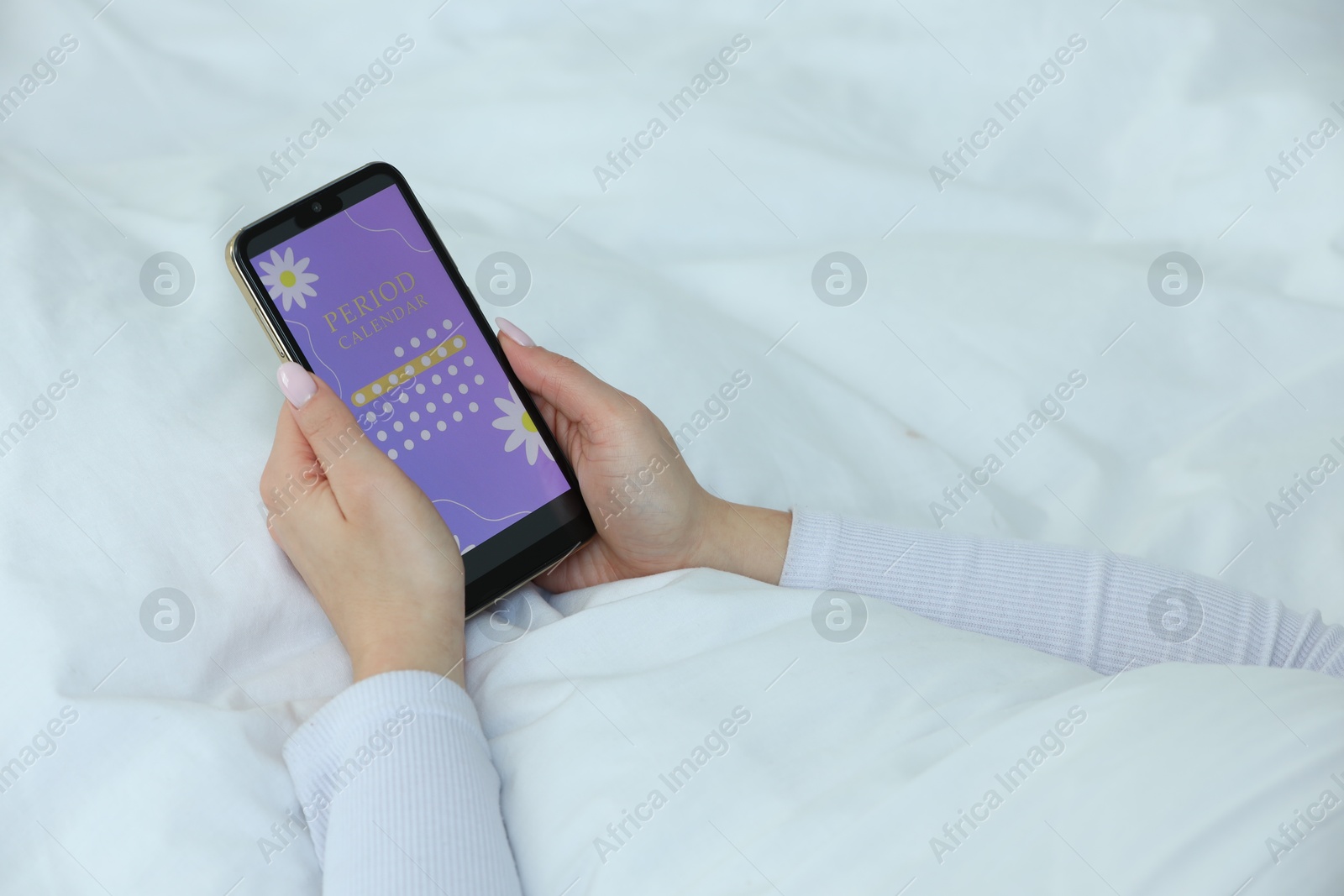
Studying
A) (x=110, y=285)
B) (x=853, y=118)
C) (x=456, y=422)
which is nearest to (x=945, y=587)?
(x=456, y=422)

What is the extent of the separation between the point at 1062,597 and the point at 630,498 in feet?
1.09

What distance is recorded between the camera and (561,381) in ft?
2.42

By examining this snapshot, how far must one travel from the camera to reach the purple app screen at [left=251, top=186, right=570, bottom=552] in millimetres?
693

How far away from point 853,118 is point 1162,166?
1.04ft

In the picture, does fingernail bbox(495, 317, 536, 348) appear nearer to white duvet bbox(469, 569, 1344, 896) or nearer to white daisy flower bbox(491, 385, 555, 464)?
white daisy flower bbox(491, 385, 555, 464)

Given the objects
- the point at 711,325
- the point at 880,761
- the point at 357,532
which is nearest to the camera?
the point at 880,761

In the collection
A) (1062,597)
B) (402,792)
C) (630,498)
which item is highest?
(1062,597)

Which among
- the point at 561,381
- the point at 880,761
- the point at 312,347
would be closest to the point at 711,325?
the point at 561,381

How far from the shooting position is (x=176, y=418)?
26.5 inches

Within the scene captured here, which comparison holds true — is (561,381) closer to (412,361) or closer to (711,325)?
(412,361)

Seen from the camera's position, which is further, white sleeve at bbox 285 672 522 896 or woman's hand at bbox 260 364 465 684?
woman's hand at bbox 260 364 465 684

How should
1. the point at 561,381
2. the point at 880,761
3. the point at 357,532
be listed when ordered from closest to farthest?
1. the point at 880,761
2. the point at 357,532
3. the point at 561,381

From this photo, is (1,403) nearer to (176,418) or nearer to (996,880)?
(176,418)

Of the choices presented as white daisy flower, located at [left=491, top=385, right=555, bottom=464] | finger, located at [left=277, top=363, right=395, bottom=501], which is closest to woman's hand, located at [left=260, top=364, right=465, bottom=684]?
finger, located at [left=277, top=363, right=395, bottom=501]
